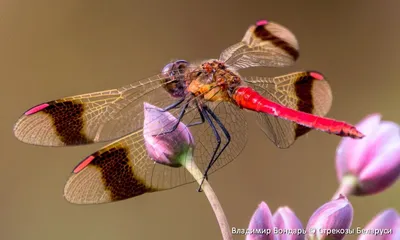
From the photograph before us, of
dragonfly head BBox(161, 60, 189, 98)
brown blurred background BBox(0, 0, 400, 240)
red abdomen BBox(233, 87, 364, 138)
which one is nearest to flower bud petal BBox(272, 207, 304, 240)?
red abdomen BBox(233, 87, 364, 138)

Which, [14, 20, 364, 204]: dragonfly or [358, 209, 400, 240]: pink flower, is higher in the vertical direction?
[14, 20, 364, 204]: dragonfly

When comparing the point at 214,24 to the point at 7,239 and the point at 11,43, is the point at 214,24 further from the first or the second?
the point at 7,239

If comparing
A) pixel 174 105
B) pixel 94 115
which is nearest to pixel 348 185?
pixel 174 105

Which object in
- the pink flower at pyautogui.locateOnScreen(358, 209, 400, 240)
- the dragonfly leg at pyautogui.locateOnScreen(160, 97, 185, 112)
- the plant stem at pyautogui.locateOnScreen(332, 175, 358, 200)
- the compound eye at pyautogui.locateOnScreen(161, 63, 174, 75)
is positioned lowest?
the pink flower at pyautogui.locateOnScreen(358, 209, 400, 240)

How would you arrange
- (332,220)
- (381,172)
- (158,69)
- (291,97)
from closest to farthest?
(332,220) < (381,172) < (291,97) < (158,69)

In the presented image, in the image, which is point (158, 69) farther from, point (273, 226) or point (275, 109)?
point (273, 226)

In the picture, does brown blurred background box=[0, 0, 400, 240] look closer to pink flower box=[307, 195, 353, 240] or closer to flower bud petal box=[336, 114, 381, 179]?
flower bud petal box=[336, 114, 381, 179]

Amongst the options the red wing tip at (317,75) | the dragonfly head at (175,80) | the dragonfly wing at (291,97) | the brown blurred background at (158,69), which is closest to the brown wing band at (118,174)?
the dragonfly head at (175,80)

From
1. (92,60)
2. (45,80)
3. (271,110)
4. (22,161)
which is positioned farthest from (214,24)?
(271,110)
